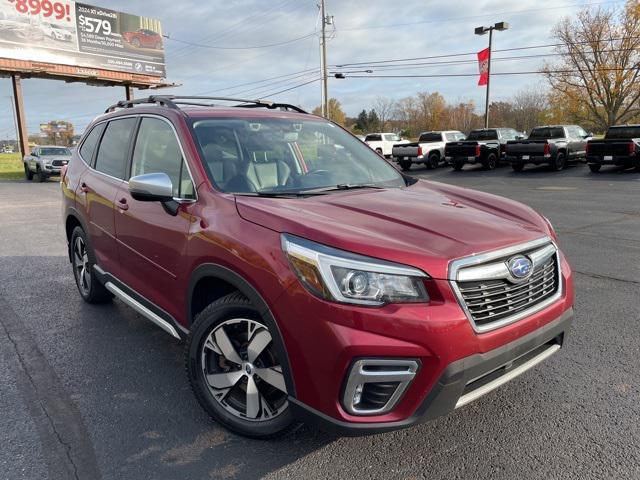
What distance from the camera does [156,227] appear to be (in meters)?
3.15

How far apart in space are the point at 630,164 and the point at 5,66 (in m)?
31.7

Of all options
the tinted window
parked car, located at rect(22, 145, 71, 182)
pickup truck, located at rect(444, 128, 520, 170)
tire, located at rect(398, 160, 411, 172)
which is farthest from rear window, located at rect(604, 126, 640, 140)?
Answer: parked car, located at rect(22, 145, 71, 182)

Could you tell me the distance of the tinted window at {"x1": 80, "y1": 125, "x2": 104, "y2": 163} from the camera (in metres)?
4.62

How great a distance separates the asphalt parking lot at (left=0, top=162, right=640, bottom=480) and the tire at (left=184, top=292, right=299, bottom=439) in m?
0.16

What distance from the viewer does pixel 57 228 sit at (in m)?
9.66

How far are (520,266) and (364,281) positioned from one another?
2.69 ft

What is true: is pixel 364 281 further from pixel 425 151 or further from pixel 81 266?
pixel 425 151

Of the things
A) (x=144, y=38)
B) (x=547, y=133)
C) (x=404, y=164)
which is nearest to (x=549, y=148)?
(x=547, y=133)

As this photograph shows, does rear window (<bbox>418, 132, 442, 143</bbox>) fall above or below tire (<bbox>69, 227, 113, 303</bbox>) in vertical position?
above

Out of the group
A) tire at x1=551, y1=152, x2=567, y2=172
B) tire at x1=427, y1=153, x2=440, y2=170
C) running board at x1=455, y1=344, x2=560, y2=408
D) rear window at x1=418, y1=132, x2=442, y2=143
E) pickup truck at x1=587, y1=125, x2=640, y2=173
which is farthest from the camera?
rear window at x1=418, y1=132, x2=442, y2=143

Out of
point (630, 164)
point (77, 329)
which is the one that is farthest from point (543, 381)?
point (630, 164)

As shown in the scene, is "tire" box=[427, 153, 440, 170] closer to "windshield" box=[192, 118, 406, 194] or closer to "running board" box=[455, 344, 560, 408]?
"windshield" box=[192, 118, 406, 194]

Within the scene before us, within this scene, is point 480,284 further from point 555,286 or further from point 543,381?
point 543,381

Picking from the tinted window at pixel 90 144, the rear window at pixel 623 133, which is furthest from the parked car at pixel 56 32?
the rear window at pixel 623 133
